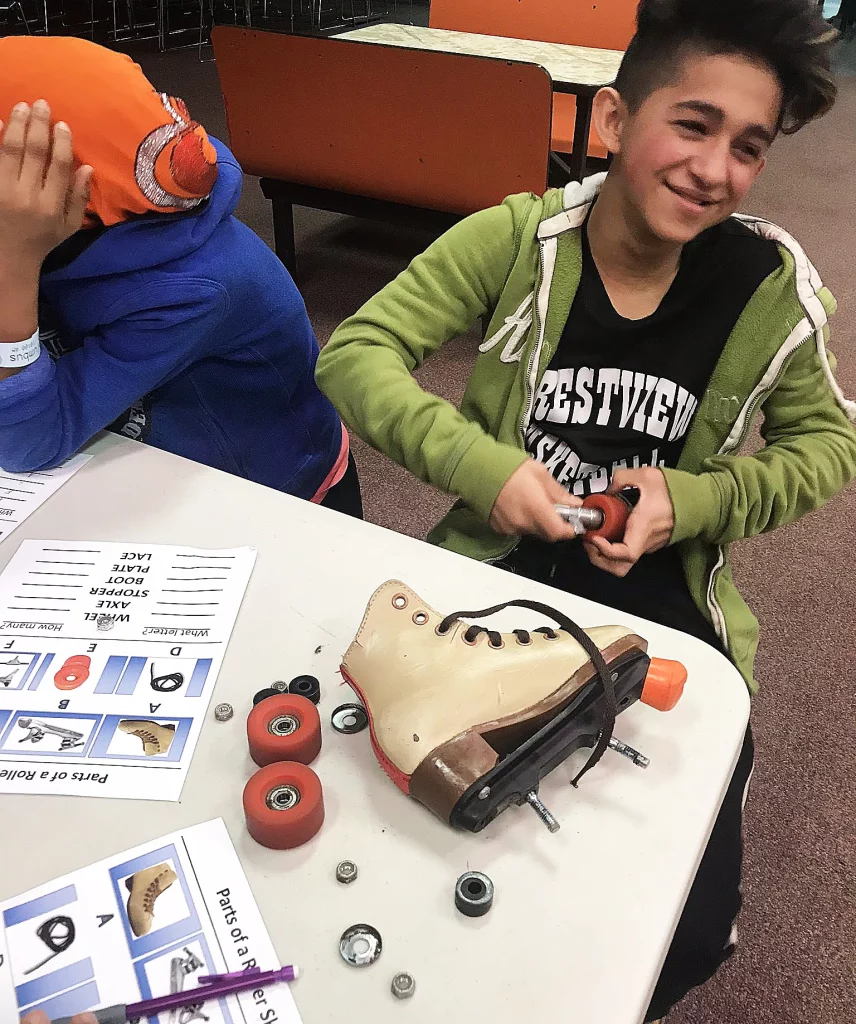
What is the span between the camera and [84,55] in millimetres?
766

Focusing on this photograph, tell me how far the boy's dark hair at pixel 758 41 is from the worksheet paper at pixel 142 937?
2.58ft

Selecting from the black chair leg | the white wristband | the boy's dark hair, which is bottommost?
the black chair leg

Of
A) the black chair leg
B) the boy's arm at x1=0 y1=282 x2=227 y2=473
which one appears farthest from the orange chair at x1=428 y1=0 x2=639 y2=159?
the boy's arm at x1=0 y1=282 x2=227 y2=473

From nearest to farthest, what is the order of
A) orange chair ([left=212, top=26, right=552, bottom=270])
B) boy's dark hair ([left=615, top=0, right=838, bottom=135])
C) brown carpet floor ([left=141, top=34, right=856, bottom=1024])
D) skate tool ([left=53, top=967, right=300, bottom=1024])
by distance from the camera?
skate tool ([left=53, top=967, right=300, bottom=1024])
boy's dark hair ([left=615, top=0, right=838, bottom=135])
brown carpet floor ([left=141, top=34, right=856, bottom=1024])
orange chair ([left=212, top=26, right=552, bottom=270])

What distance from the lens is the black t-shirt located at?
0.87 m

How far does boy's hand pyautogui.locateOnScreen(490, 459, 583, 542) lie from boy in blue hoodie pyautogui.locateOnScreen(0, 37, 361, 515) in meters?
0.40

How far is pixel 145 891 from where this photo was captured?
469 mm

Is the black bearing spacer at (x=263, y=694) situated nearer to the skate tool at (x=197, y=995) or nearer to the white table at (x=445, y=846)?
the white table at (x=445, y=846)

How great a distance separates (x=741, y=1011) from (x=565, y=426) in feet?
2.58

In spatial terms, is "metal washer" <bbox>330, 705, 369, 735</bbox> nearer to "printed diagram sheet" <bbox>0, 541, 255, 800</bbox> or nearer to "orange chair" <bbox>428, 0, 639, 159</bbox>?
"printed diagram sheet" <bbox>0, 541, 255, 800</bbox>

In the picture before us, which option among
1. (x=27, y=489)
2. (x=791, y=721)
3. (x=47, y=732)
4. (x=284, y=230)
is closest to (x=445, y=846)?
(x=47, y=732)

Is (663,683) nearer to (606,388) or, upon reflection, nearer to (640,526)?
(640,526)

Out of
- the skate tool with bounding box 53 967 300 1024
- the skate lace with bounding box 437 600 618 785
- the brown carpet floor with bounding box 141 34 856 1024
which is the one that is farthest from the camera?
the brown carpet floor with bounding box 141 34 856 1024

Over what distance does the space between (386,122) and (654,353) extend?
1.43 metres
